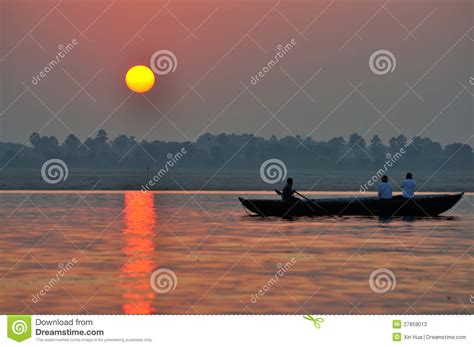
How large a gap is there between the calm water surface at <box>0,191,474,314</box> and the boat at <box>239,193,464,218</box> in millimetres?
539

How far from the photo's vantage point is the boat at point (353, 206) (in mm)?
34750

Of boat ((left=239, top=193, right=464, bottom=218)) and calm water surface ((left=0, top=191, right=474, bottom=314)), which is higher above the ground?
boat ((left=239, top=193, right=464, bottom=218))

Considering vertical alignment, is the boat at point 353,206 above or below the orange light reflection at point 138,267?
above

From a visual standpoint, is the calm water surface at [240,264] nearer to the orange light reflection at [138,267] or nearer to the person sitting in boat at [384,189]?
the orange light reflection at [138,267]

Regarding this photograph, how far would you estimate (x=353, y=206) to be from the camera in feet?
115

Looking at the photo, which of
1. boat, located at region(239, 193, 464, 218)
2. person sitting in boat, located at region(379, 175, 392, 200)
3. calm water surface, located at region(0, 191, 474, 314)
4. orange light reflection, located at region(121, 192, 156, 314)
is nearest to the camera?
orange light reflection, located at region(121, 192, 156, 314)

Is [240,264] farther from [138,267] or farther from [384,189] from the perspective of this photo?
[384,189]

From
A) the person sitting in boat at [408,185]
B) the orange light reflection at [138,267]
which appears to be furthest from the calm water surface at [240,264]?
the person sitting in boat at [408,185]

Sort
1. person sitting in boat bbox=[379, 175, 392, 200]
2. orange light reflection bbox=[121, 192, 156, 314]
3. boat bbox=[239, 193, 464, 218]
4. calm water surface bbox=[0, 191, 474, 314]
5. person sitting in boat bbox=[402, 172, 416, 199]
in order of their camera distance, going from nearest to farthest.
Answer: orange light reflection bbox=[121, 192, 156, 314] → calm water surface bbox=[0, 191, 474, 314] → person sitting in boat bbox=[402, 172, 416, 199] → person sitting in boat bbox=[379, 175, 392, 200] → boat bbox=[239, 193, 464, 218]

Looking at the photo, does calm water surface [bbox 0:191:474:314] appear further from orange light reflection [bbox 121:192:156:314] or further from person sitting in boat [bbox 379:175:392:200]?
person sitting in boat [bbox 379:175:392:200]

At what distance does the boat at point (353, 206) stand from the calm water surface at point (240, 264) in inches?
21.2

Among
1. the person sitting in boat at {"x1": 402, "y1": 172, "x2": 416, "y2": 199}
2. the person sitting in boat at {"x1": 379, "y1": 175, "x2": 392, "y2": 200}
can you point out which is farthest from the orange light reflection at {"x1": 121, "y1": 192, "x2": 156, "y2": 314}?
the person sitting in boat at {"x1": 402, "y1": 172, "x2": 416, "y2": 199}

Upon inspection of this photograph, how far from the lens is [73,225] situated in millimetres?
33031

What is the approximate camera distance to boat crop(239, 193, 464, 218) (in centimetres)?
3475
